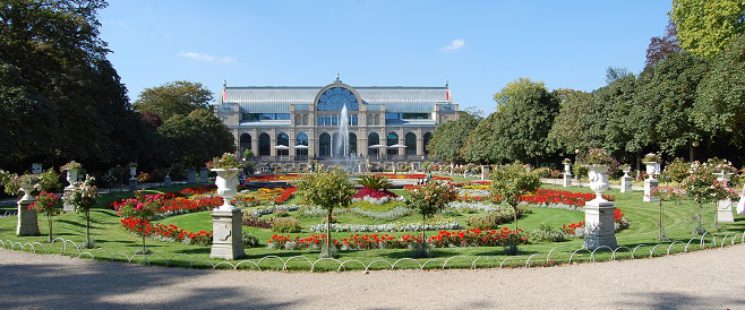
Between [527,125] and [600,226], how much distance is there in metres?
35.3

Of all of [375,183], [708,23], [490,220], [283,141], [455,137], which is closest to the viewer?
[490,220]

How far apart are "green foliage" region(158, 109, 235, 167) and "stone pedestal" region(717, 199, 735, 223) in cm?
3917

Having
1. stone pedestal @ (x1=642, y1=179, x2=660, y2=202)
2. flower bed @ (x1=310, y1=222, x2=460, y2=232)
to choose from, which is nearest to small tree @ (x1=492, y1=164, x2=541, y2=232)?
flower bed @ (x1=310, y1=222, x2=460, y2=232)

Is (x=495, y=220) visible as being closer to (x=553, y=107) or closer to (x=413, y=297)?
(x=413, y=297)

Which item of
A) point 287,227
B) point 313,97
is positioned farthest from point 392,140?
point 287,227

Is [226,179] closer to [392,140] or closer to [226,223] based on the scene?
[226,223]

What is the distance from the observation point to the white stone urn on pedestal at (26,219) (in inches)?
598

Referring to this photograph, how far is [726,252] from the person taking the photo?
11.6 m

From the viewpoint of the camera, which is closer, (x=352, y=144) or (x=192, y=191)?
(x=192, y=191)

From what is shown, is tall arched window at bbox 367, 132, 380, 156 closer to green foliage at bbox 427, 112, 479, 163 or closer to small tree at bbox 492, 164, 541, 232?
green foliage at bbox 427, 112, 479, 163

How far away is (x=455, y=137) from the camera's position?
64.4 metres

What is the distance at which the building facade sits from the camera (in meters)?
89.7

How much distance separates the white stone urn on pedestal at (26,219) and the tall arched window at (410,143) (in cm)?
7894

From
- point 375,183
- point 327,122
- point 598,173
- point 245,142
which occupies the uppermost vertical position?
point 327,122
